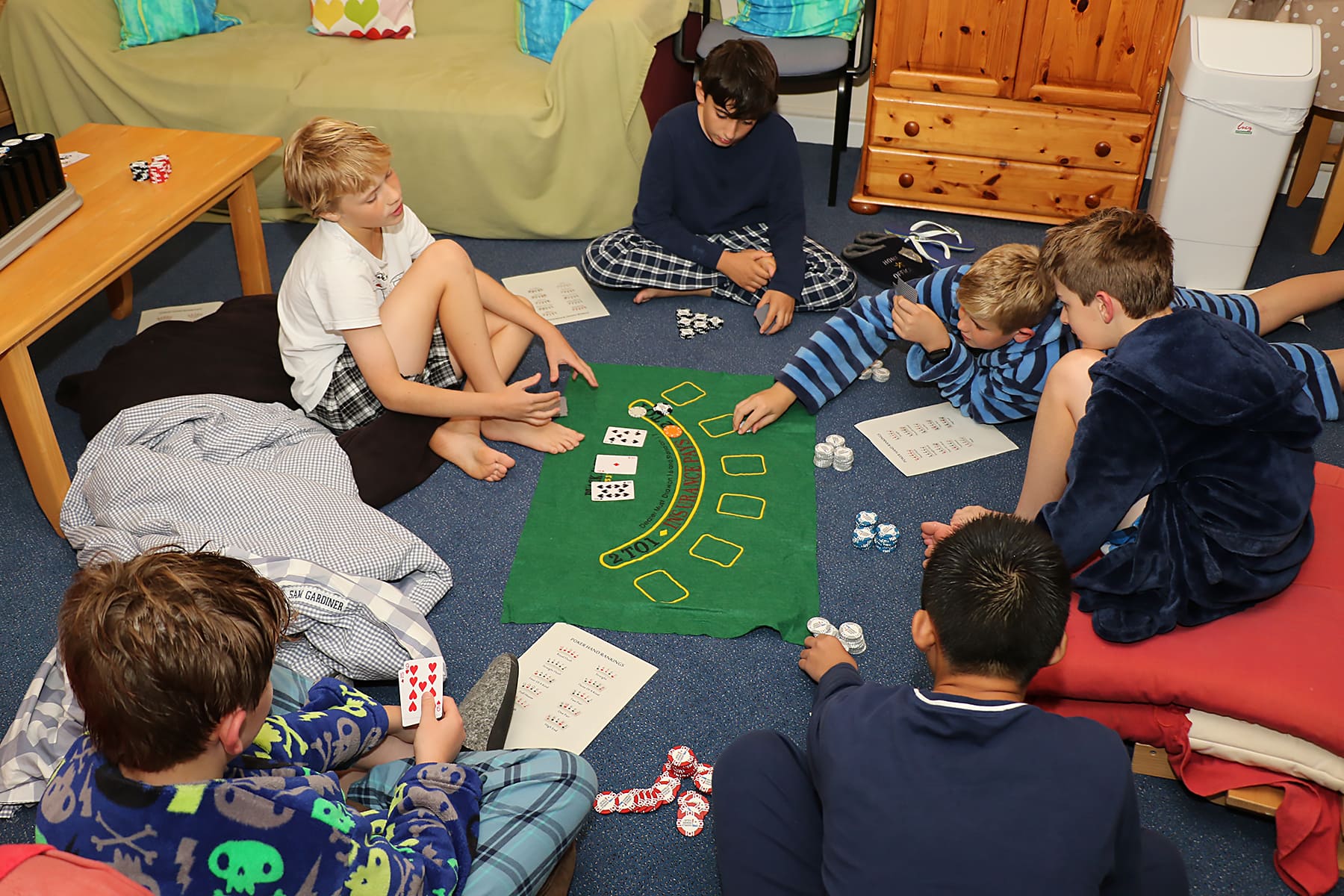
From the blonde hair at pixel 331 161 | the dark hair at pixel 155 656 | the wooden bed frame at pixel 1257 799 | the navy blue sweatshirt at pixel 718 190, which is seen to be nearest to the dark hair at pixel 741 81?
the navy blue sweatshirt at pixel 718 190

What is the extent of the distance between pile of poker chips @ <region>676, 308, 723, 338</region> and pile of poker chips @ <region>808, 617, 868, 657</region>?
122cm

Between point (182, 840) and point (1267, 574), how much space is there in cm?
179

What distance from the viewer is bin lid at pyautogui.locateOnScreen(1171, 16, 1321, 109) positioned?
299 centimetres

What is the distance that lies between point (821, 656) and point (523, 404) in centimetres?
96

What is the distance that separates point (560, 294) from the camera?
10.9ft

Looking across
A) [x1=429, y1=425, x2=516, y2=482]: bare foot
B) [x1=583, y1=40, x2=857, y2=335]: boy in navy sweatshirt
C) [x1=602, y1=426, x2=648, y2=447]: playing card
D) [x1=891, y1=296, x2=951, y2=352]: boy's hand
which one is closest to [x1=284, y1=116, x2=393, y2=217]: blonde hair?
[x1=429, y1=425, x2=516, y2=482]: bare foot

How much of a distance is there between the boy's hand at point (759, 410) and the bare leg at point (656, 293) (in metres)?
0.65

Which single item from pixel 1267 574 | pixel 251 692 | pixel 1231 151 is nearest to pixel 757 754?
pixel 251 692

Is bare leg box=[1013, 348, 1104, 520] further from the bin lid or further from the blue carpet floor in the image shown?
the bin lid

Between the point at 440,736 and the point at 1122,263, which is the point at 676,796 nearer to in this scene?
the point at 440,736

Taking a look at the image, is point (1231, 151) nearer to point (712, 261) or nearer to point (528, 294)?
point (712, 261)

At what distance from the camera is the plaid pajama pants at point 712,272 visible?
10.5 ft

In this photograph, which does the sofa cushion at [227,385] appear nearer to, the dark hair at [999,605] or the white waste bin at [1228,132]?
the dark hair at [999,605]

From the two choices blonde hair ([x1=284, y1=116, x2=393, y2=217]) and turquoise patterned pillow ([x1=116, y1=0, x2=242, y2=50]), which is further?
turquoise patterned pillow ([x1=116, y1=0, x2=242, y2=50])
